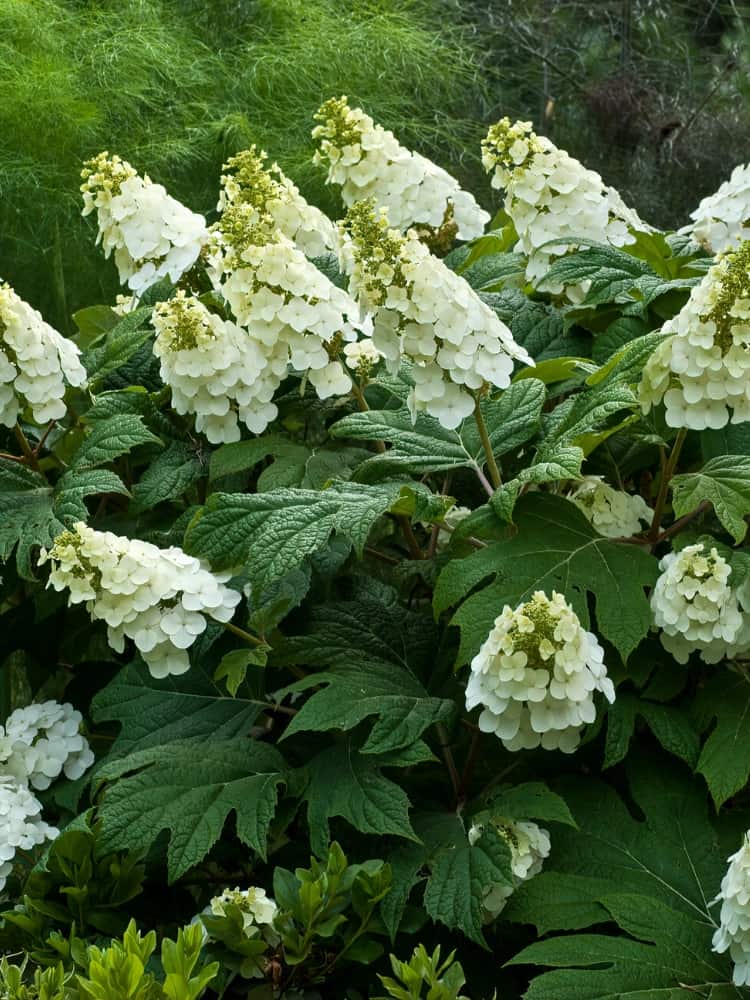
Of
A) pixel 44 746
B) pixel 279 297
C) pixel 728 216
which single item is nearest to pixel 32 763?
pixel 44 746

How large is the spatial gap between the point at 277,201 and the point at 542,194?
17.5 inches

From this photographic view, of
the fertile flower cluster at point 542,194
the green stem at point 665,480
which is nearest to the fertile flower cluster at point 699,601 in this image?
the green stem at point 665,480

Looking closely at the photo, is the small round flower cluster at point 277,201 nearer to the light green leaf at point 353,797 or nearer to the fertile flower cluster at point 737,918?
the light green leaf at point 353,797

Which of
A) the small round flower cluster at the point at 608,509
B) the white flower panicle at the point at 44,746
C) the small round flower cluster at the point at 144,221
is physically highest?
the small round flower cluster at the point at 144,221

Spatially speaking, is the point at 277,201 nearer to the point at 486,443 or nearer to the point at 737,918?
the point at 486,443

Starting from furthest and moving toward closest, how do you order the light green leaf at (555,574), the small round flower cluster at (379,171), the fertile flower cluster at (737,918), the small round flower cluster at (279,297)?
the small round flower cluster at (379,171), the small round flower cluster at (279,297), the light green leaf at (555,574), the fertile flower cluster at (737,918)

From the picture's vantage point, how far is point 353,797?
1.49 m

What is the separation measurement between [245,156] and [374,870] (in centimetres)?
99

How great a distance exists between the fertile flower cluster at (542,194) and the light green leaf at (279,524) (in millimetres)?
606

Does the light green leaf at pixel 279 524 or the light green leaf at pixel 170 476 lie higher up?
the light green leaf at pixel 279 524

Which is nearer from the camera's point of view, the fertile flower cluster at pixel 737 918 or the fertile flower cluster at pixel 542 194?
the fertile flower cluster at pixel 737 918

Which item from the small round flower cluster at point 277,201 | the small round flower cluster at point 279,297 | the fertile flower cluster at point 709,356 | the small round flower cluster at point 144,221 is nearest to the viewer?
the fertile flower cluster at point 709,356

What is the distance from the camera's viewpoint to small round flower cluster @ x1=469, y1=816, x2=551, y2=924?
4.82 feet

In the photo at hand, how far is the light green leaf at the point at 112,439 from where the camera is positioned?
1703mm
